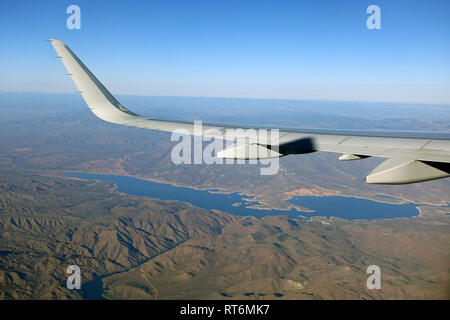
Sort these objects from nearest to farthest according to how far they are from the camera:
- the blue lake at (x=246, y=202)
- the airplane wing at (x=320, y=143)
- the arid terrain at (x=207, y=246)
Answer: the airplane wing at (x=320, y=143), the arid terrain at (x=207, y=246), the blue lake at (x=246, y=202)

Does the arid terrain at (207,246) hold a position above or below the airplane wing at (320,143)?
below

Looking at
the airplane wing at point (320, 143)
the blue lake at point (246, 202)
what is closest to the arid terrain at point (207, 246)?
the blue lake at point (246, 202)

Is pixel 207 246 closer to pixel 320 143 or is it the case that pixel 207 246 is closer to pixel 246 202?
pixel 246 202

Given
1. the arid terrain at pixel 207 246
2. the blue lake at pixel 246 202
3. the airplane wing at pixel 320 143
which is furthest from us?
the blue lake at pixel 246 202

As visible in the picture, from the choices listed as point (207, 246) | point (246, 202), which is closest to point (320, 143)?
point (207, 246)

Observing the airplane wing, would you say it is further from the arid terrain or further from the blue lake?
the blue lake

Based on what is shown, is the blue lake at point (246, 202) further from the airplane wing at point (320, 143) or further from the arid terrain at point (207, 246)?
the airplane wing at point (320, 143)
